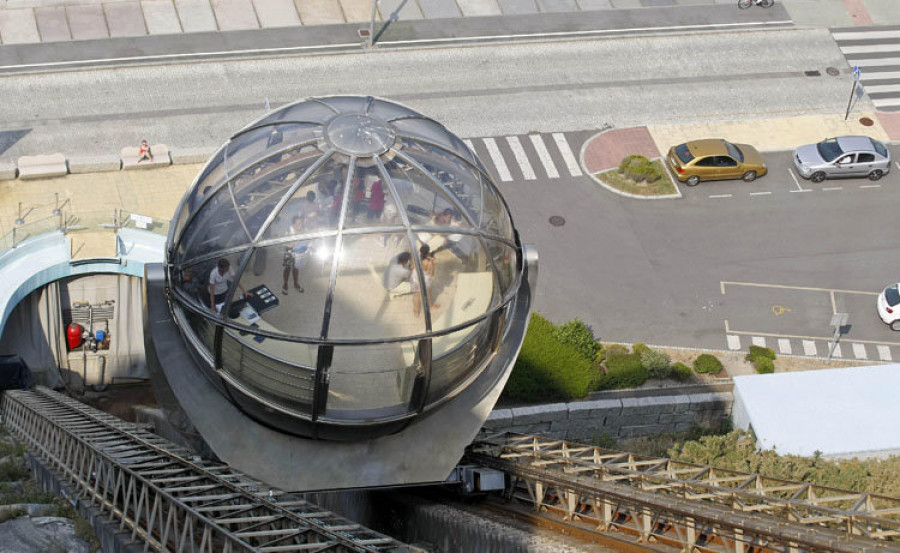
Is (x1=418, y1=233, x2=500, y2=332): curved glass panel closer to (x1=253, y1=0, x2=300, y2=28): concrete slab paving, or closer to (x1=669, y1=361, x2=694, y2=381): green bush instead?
(x1=669, y1=361, x2=694, y2=381): green bush

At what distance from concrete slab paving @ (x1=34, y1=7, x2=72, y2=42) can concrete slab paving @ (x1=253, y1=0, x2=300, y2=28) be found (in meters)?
7.32

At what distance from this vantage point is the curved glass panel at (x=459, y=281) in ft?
59.1

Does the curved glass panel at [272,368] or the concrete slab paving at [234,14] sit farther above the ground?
the concrete slab paving at [234,14]

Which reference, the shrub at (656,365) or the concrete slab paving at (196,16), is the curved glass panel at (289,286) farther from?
the concrete slab paving at (196,16)

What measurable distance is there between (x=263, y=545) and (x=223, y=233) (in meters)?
4.74

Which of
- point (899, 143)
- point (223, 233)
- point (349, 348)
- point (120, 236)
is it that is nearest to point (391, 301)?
point (349, 348)

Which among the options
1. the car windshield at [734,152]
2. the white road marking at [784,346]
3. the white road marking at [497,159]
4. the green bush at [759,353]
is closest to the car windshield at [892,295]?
the white road marking at [784,346]

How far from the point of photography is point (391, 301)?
17.7 metres

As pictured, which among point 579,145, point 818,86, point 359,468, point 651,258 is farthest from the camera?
point 818,86

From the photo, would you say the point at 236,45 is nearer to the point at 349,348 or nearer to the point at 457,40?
the point at 457,40

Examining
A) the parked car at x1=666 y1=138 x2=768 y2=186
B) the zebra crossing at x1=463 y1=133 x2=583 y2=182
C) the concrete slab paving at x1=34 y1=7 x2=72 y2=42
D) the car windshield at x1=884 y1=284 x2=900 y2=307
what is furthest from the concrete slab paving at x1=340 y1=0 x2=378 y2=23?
the car windshield at x1=884 y1=284 x2=900 y2=307

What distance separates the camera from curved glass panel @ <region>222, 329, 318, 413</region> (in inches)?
704

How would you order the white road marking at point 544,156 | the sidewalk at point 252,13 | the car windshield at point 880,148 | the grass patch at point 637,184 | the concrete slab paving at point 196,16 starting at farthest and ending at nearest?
the concrete slab paving at point 196,16 → the sidewalk at point 252,13 → the car windshield at point 880,148 → the white road marking at point 544,156 → the grass patch at point 637,184

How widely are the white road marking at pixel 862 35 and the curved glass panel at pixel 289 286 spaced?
1484 inches
